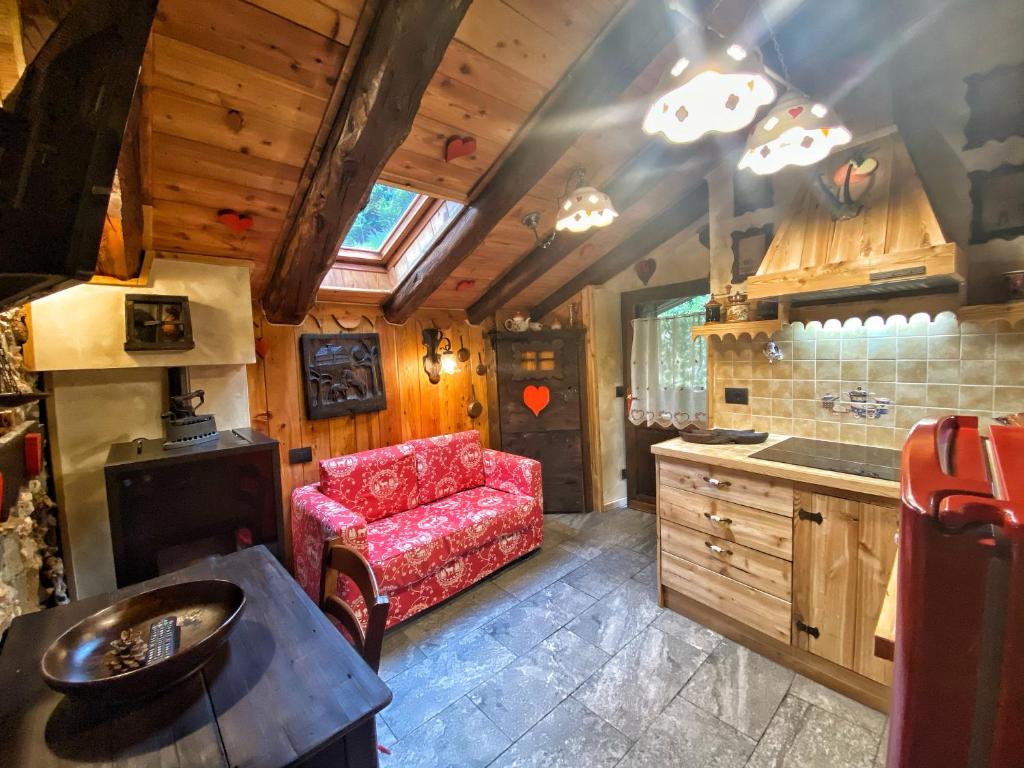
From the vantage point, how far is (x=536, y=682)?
1793 mm

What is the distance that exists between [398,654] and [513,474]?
133 centimetres

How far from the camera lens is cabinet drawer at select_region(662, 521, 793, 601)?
1.79 m

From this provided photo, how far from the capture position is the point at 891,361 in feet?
6.27

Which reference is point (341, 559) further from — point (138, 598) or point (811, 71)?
point (811, 71)

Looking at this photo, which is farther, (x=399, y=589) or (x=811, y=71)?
(x=399, y=589)

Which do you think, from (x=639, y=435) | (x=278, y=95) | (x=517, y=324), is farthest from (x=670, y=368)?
(x=278, y=95)

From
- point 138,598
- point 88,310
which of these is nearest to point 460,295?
point 88,310

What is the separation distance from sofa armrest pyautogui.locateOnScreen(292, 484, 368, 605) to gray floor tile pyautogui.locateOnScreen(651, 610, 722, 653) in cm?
160

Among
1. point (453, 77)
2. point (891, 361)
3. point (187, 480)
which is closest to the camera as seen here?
point (453, 77)

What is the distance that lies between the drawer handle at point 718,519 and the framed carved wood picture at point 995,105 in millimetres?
1839

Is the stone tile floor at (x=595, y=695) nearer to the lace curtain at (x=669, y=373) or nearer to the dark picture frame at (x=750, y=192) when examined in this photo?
the lace curtain at (x=669, y=373)

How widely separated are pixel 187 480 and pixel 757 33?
9.64 ft

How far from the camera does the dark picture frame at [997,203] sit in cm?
158

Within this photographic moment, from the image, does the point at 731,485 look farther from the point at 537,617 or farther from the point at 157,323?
the point at 157,323
